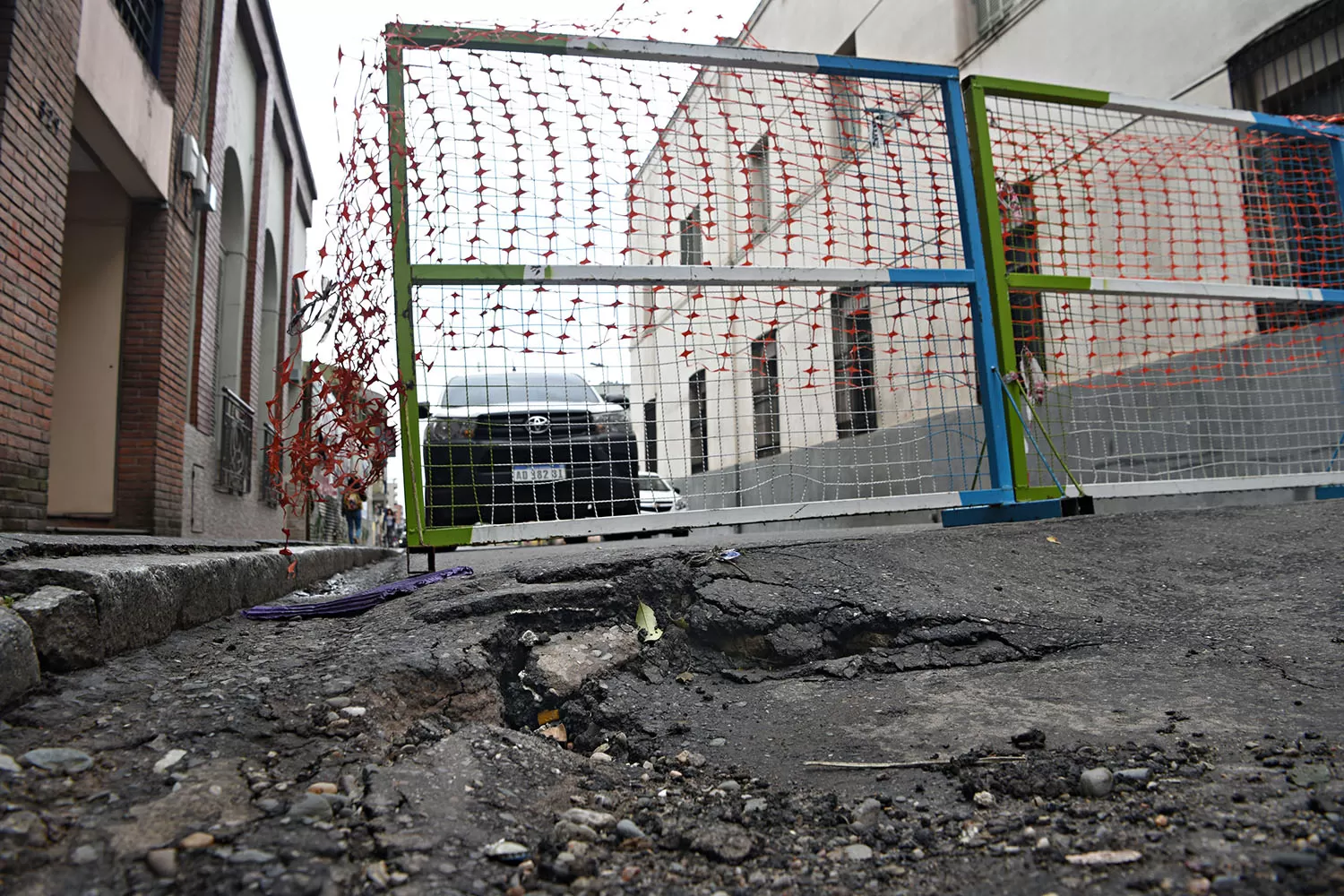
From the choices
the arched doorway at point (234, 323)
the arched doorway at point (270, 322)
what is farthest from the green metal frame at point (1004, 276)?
the arched doorway at point (270, 322)

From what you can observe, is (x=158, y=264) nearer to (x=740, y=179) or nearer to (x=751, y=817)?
(x=740, y=179)

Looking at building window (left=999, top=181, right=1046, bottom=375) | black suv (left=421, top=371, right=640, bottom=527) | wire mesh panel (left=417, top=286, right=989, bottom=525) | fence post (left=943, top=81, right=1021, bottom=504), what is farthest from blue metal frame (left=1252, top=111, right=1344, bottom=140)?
black suv (left=421, top=371, right=640, bottom=527)

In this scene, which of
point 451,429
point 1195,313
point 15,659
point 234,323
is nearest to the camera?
point 15,659

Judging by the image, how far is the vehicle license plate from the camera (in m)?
3.56

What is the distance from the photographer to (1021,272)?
464 centimetres

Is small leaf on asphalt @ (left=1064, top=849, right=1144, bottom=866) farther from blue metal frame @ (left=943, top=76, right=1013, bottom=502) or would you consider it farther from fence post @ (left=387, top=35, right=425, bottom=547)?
blue metal frame @ (left=943, top=76, right=1013, bottom=502)

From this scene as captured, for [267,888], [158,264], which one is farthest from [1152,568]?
[158,264]

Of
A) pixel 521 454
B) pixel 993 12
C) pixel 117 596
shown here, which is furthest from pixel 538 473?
pixel 993 12

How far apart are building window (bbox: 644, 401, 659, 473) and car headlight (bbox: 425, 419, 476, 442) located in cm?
80

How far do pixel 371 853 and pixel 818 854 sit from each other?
0.75m

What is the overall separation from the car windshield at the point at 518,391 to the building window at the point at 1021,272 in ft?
6.98

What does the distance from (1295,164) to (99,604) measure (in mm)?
7583

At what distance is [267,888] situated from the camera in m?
1.22

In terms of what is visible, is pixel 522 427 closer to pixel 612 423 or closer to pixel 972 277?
pixel 612 423
